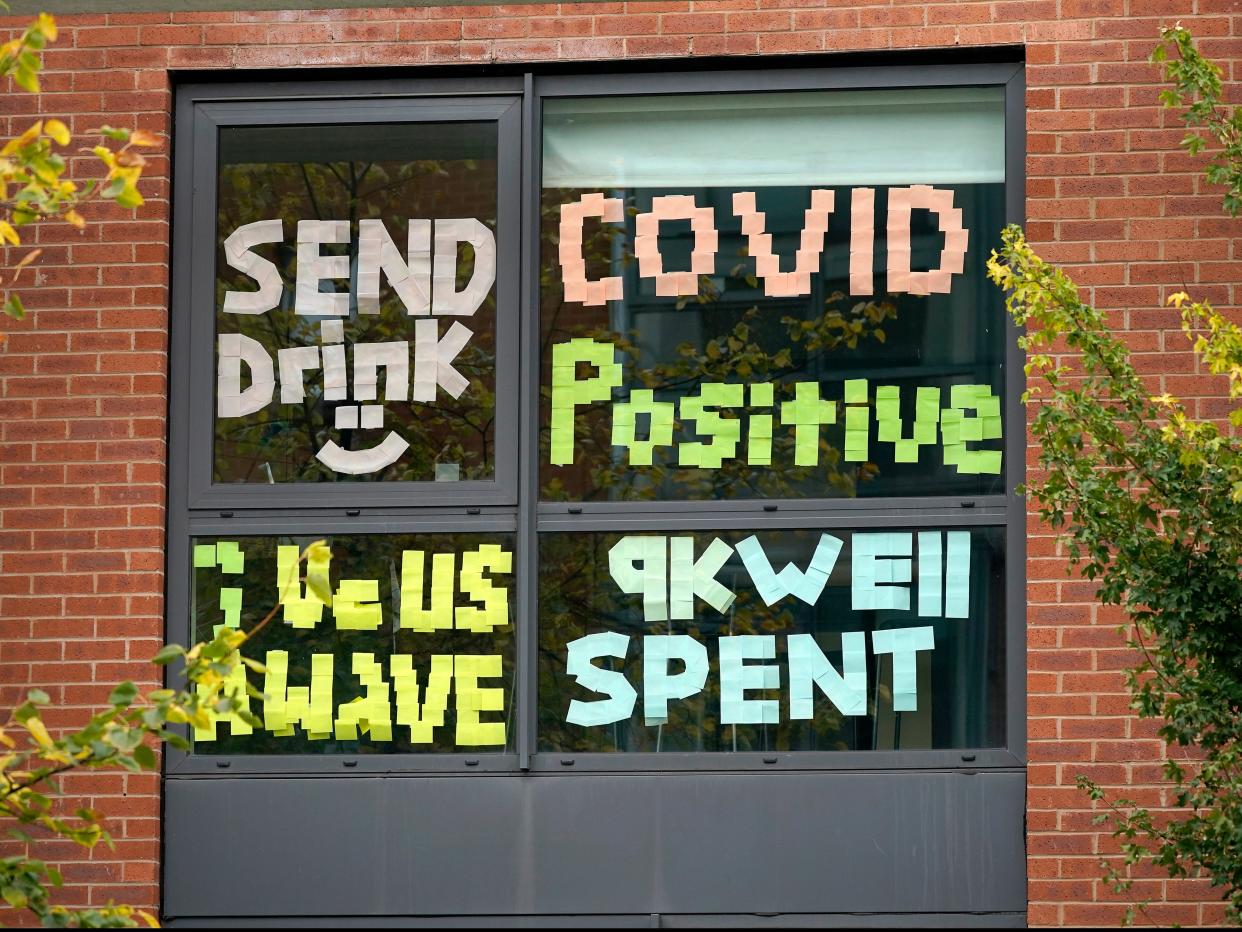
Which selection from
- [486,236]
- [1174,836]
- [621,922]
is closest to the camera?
[1174,836]

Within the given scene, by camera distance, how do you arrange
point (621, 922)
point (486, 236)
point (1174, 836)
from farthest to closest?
point (486, 236), point (621, 922), point (1174, 836)

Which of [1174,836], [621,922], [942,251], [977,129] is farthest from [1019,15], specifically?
[621,922]

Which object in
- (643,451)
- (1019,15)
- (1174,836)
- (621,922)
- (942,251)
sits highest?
(1019,15)

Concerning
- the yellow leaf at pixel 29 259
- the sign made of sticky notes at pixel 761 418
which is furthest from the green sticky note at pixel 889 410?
the yellow leaf at pixel 29 259

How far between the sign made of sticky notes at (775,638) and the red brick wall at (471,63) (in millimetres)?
409

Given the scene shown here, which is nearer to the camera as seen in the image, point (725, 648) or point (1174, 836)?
point (1174, 836)

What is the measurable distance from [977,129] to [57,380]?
3.73 meters

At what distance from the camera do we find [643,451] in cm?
637

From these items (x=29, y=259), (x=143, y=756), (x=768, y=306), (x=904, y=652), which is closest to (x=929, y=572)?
(x=904, y=652)

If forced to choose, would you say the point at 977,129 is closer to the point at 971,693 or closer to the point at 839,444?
the point at 839,444

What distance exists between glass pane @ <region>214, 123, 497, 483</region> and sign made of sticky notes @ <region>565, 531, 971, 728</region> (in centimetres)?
86

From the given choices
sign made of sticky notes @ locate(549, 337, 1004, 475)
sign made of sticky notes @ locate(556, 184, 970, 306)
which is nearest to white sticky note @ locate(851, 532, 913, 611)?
sign made of sticky notes @ locate(549, 337, 1004, 475)

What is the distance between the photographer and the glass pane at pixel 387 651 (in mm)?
6289

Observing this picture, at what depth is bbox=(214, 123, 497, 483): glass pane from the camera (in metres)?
6.43
